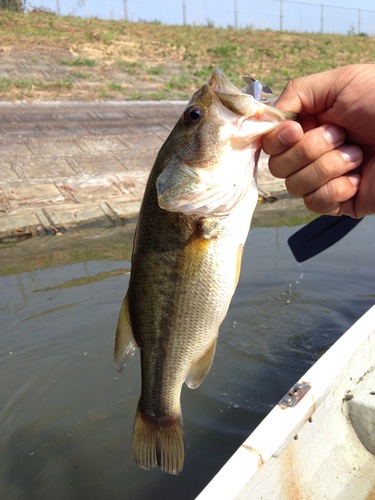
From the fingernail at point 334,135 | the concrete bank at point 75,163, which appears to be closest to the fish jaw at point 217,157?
the fingernail at point 334,135

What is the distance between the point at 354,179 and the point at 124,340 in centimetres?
113

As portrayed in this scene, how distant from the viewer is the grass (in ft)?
54.8

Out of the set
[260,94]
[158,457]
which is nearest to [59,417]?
[158,457]

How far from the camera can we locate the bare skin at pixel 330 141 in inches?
92.4

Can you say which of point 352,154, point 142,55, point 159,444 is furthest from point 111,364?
point 142,55

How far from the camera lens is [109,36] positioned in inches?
844

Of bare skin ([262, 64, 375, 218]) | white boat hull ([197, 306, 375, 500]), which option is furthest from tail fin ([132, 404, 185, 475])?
bare skin ([262, 64, 375, 218])

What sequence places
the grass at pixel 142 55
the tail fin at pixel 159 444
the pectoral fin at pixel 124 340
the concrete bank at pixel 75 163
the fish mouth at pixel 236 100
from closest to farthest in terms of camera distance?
the fish mouth at pixel 236 100
the pectoral fin at pixel 124 340
the tail fin at pixel 159 444
the concrete bank at pixel 75 163
the grass at pixel 142 55

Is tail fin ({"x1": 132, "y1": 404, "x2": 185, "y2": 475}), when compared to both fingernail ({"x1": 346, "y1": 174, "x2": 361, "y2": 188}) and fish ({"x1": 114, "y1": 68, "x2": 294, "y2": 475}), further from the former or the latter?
fingernail ({"x1": 346, "y1": 174, "x2": 361, "y2": 188})

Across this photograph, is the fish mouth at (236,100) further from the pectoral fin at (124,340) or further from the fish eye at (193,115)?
the pectoral fin at (124,340)

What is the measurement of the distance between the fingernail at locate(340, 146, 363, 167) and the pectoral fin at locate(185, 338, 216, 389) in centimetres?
88

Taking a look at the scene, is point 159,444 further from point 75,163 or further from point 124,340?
point 75,163

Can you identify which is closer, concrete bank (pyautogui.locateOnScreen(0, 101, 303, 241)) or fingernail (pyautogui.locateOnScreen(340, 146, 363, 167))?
fingernail (pyautogui.locateOnScreen(340, 146, 363, 167))

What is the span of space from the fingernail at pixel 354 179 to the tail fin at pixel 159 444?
1.21m
